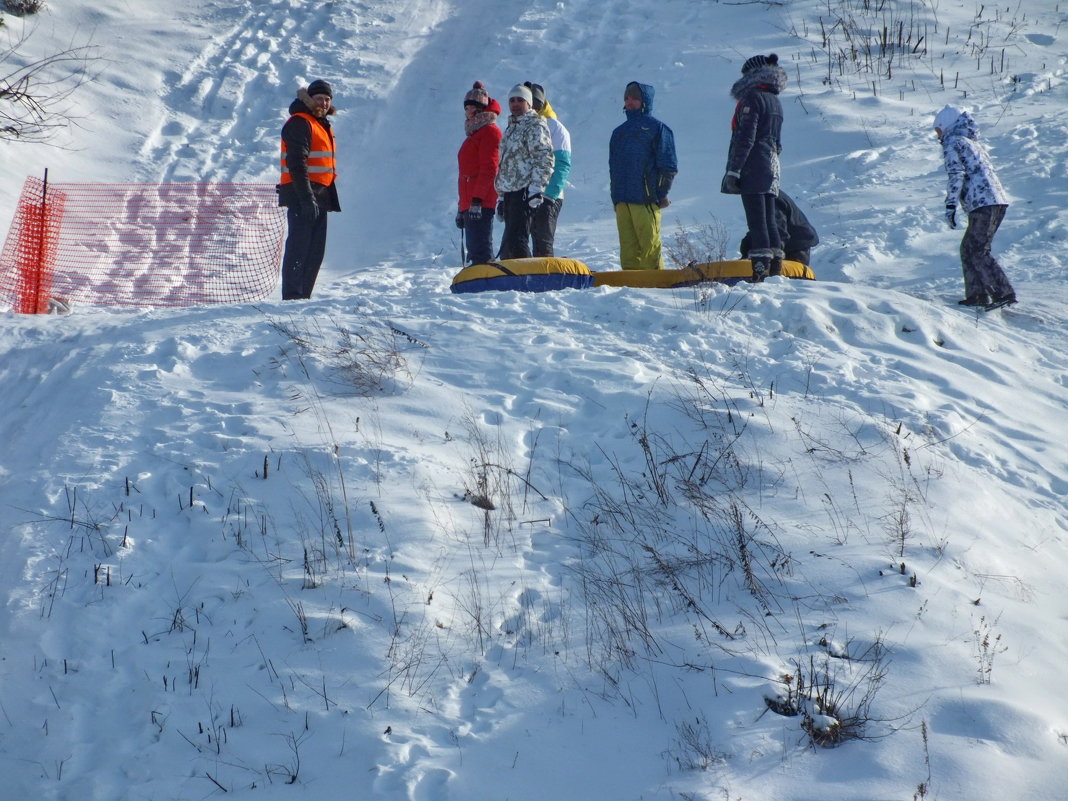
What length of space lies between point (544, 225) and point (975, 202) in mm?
3256

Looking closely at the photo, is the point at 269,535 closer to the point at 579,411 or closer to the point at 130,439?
the point at 130,439

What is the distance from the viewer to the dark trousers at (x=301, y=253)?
7281 mm

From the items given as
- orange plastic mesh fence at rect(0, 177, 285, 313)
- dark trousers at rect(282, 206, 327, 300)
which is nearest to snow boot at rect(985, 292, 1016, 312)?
dark trousers at rect(282, 206, 327, 300)

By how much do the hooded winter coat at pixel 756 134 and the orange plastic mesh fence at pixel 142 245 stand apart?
207 inches

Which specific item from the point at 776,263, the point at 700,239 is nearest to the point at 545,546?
the point at 776,263

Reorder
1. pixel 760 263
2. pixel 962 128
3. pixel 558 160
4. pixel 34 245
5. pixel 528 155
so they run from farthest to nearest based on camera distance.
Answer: pixel 34 245, pixel 558 160, pixel 528 155, pixel 962 128, pixel 760 263

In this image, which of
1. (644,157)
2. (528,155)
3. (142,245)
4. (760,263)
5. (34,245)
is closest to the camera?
(760,263)

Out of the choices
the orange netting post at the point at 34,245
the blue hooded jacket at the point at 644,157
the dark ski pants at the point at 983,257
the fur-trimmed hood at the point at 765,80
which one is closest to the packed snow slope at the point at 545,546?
the dark ski pants at the point at 983,257

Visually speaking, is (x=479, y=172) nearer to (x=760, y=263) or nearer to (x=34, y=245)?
(x=760, y=263)

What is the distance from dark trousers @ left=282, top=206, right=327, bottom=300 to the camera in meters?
7.28

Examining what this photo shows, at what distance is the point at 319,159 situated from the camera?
7.41 m

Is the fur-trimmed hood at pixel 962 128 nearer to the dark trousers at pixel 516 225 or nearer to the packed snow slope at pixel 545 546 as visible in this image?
the packed snow slope at pixel 545 546

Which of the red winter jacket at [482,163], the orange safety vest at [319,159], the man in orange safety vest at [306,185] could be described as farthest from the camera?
the red winter jacket at [482,163]

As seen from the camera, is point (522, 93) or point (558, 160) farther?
point (558, 160)
